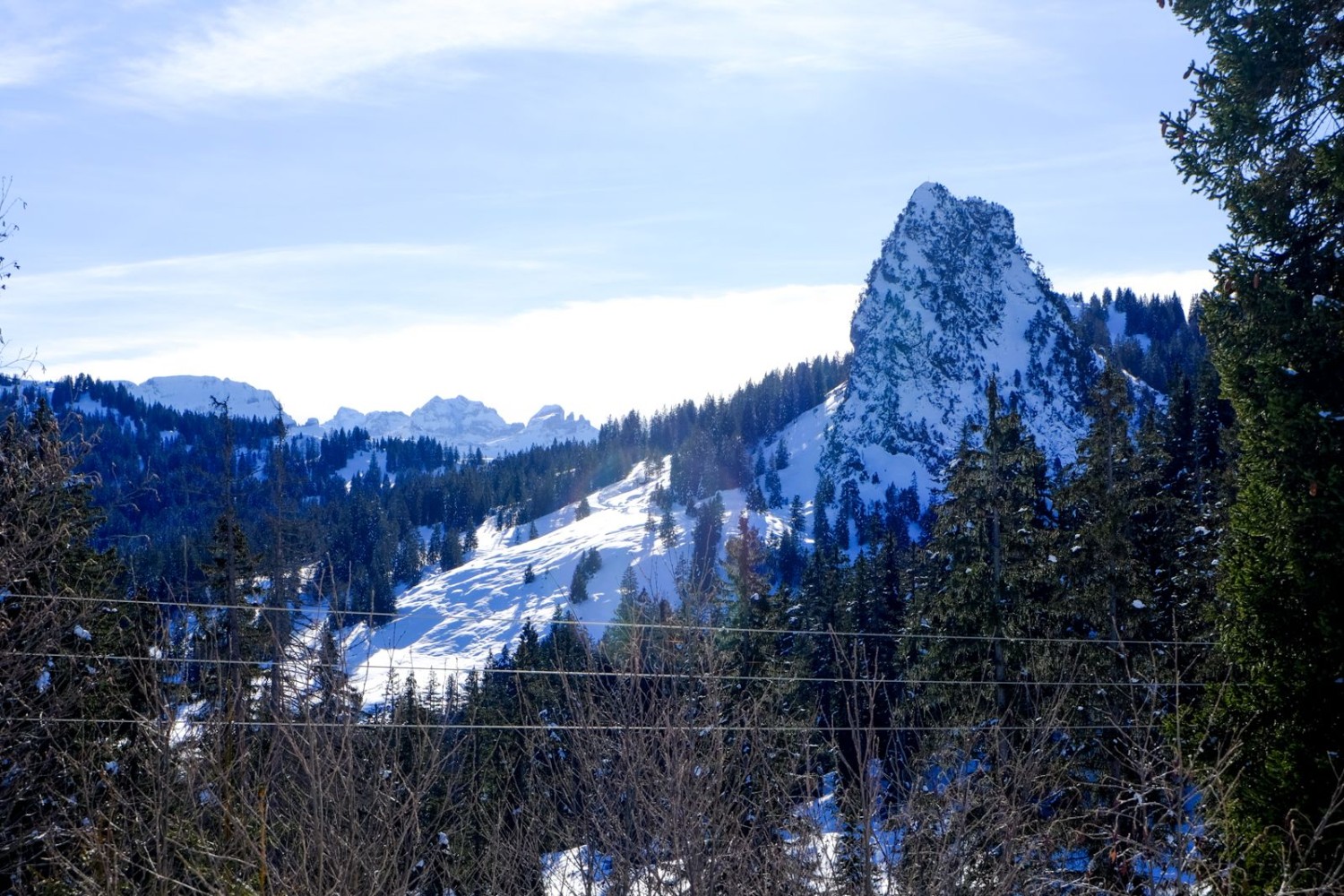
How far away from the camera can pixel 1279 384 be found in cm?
993

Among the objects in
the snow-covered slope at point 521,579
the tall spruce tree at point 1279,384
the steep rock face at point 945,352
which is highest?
the steep rock face at point 945,352

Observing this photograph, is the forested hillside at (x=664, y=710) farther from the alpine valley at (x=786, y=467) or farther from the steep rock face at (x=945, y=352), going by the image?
the steep rock face at (x=945, y=352)

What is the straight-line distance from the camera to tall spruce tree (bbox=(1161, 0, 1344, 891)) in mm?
9562

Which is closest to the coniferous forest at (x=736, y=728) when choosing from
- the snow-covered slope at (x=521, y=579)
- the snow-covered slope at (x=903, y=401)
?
the snow-covered slope at (x=521, y=579)

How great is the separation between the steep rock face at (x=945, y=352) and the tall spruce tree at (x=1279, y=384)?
482 ft

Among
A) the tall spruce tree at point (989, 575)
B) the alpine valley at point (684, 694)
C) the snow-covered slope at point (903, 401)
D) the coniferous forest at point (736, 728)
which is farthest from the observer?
the snow-covered slope at point (903, 401)

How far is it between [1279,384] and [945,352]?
590 ft

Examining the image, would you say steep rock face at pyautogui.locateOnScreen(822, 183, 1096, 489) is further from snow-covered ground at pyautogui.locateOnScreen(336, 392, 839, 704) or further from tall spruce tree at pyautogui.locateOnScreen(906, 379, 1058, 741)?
tall spruce tree at pyautogui.locateOnScreen(906, 379, 1058, 741)

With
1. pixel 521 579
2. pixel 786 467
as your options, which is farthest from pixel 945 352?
pixel 521 579

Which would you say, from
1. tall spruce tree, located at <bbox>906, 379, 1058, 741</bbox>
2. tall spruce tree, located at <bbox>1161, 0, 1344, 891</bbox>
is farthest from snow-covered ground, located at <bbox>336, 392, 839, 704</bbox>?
tall spruce tree, located at <bbox>1161, 0, 1344, 891</bbox>

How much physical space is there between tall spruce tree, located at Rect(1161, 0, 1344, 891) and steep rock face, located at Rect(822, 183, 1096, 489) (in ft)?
482

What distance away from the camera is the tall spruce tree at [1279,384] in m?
9.56

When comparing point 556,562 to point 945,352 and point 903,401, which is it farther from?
point 945,352

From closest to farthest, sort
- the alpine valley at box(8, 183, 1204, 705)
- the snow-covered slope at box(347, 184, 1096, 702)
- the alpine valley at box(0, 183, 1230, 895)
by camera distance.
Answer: the alpine valley at box(0, 183, 1230, 895) < the alpine valley at box(8, 183, 1204, 705) < the snow-covered slope at box(347, 184, 1096, 702)
